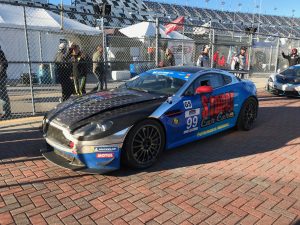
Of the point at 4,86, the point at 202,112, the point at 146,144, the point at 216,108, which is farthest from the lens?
the point at 4,86

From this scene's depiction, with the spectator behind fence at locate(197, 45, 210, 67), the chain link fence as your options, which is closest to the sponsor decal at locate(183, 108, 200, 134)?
the chain link fence

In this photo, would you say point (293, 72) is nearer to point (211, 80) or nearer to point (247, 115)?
point (247, 115)

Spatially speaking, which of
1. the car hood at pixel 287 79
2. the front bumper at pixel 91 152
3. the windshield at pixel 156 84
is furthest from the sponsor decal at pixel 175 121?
the car hood at pixel 287 79

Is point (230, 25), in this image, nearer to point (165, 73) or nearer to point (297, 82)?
point (297, 82)

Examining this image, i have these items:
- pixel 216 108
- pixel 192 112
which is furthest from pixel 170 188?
pixel 216 108

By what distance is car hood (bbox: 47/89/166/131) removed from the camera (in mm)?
4100

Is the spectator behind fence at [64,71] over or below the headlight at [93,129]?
over

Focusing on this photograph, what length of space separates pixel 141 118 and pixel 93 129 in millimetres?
688

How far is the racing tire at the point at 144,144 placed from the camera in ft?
13.4

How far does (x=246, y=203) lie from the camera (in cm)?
347

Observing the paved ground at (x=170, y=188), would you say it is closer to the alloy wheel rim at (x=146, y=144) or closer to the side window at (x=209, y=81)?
the alloy wheel rim at (x=146, y=144)

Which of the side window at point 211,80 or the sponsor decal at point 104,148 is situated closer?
the sponsor decal at point 104,148

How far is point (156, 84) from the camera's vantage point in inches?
209

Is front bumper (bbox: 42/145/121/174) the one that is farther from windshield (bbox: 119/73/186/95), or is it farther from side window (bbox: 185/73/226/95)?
side window (bbox: 185/73/226/95)
